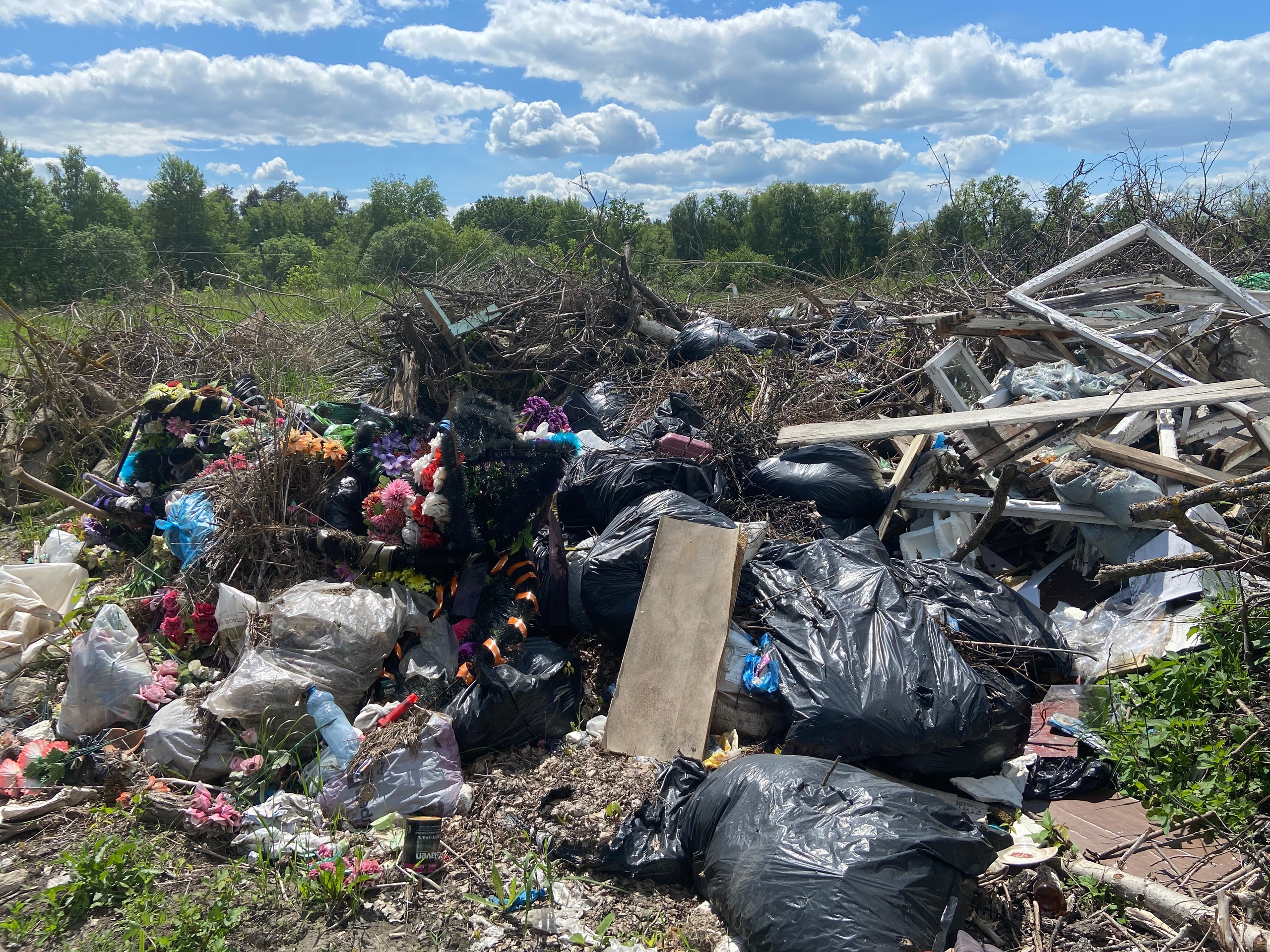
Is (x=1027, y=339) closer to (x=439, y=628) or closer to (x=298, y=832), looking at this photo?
(x=439, y=628)

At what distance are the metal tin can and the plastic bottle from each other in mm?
463

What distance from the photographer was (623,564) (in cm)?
320

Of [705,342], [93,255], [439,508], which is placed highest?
[93,255]

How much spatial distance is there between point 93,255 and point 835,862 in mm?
37105

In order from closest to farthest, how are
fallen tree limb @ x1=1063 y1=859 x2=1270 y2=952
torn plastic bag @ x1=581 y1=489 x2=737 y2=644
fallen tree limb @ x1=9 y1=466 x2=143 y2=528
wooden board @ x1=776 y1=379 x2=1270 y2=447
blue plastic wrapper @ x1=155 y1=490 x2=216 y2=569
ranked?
1. fallen tree limb @ x1=1063 y1=859 x2=1270 y2=952
2. torn plastic bag @ x1=581 y1=489 x2=737 y2=644
3. wooden board @ x1=776 y1=379 x2=1270 y2=447
4. blue plastic wrapper @ x1=155 y1=490 x2=216 y2=569
5. fallen tree limb @ x1=9 y1=466 x2=143 y2=528

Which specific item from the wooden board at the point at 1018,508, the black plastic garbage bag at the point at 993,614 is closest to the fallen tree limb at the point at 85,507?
the black plastic garbage bag at the point at 993,614

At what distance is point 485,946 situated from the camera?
206 centimetres

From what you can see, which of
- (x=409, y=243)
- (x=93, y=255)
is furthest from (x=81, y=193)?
(x=409, y=243)

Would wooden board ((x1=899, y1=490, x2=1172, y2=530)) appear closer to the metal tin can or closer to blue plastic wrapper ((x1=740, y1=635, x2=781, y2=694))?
blue plastic wrapper ((x1=740, y1=635, x2=781, y2=694))

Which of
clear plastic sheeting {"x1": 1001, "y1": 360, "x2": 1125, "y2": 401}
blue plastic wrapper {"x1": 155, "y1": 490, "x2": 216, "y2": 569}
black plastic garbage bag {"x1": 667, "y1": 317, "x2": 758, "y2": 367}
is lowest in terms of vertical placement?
blue plastic wrapper {"x1": 155, "y1": 490, "x2": 216, "y2": 569}

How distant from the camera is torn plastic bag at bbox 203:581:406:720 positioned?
282cm

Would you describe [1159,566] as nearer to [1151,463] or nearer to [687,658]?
[1151,463]

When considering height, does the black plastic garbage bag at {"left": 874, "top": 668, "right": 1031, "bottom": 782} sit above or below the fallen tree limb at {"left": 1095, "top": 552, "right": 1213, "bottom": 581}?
below

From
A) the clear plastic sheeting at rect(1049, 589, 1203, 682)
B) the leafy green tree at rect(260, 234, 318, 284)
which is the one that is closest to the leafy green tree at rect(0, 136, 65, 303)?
the leafy green tree at rect(260, 234, 318, 284)
